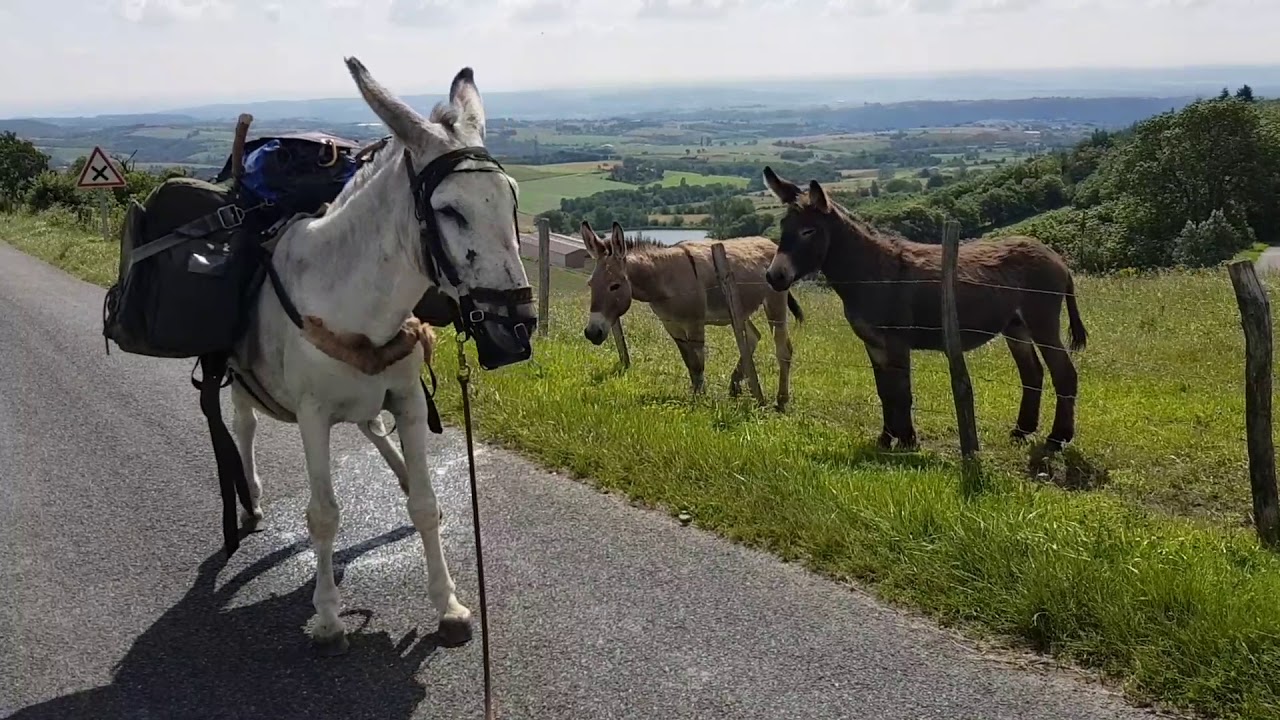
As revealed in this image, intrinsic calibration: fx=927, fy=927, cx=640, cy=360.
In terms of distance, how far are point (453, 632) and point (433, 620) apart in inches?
10.8

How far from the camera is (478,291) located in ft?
10.2

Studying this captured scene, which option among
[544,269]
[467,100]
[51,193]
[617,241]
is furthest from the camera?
[51,193]

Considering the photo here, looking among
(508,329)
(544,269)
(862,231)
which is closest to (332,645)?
(508,329)

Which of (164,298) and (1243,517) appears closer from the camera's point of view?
(164,298)

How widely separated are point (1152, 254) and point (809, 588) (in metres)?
43.0

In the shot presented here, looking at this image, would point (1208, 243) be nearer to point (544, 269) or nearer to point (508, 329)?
point (544, 269)

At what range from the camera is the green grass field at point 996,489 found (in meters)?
3.70

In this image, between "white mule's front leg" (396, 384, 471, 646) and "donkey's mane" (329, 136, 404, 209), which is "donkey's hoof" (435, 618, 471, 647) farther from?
"donkey's mane" (329, 136, 404, 209)

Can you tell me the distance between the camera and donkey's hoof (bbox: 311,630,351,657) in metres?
3.94

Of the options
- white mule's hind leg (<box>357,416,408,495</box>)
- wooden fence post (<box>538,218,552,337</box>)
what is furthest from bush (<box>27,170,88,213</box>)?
white mule's hind leg (<box>357,416,408,495</box>)

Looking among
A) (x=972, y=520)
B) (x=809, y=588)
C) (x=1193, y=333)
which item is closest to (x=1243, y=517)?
(x=972, y=520)

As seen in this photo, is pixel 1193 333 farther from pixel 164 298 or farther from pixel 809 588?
pixel 164 298

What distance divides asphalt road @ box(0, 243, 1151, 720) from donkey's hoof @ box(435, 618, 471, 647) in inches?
2.2

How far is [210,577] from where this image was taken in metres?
4.73
